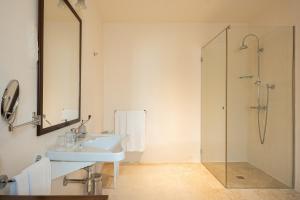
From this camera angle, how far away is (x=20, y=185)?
92cm

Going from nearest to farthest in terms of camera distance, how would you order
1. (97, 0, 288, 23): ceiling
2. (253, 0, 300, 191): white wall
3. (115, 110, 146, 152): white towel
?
1. (253, 0, 300, 191): white wall
2. (97, 0, 288, 23): ceiling
3. (115, 110, 146, 152): white towel

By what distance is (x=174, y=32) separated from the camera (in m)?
3.76

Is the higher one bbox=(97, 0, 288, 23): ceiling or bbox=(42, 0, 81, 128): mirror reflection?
bbox=(97, 0, 288, 23): ceiling

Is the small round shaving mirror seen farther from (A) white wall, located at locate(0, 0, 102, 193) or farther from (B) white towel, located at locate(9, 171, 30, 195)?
(B) white towel, located at locate(9, 171, 30, 195)

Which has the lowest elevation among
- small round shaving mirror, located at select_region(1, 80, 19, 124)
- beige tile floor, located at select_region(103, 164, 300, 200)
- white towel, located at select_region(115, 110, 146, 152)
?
beige tile floor, located at select_region(103, 164, 300, 200)

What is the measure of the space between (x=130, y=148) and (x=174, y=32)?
215cm

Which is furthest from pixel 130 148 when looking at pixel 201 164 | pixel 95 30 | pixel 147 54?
pixel 95 30

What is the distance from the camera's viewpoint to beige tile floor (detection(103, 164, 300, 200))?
8.21 feet

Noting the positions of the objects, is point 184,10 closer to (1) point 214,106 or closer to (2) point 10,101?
(1) point 214,106

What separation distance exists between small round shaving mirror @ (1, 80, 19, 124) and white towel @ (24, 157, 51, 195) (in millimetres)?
253

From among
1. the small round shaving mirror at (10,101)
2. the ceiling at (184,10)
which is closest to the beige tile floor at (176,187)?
the small round shaving mirror at (10,101)

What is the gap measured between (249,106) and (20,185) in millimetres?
3343

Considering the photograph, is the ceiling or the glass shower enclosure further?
the ceiling

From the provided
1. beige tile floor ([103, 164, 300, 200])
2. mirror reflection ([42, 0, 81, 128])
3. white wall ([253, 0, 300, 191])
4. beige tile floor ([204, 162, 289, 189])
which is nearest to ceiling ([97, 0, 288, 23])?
white wall ([253, 0, 300, 191])
